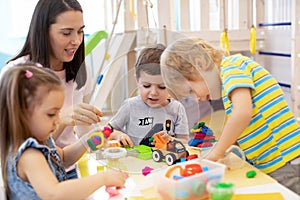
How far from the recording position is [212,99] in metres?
1.03

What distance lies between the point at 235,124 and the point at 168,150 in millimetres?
198

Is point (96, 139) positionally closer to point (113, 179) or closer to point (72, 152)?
point (72, 152)

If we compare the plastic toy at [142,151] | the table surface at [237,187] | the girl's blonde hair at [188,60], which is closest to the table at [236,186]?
the table surface at [237,187]

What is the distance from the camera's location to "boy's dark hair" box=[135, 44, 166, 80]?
3.45 feet

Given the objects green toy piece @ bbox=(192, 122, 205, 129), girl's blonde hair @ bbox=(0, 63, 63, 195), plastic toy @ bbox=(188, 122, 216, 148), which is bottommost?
plastic toy @ bbox=(188, 122, 216, 148)

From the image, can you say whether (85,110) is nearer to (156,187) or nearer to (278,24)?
(156,187)

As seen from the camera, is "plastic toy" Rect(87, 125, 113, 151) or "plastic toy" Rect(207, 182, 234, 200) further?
"plastic toy" Rect(87, 125, 113, 151)

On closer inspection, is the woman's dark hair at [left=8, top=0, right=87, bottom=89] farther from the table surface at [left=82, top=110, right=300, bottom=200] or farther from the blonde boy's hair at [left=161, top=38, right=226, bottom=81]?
the table surface at [left=82, top=110, right=300, bottom=200]

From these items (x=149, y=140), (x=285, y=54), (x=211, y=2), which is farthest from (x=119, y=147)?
(x=211, y=2)

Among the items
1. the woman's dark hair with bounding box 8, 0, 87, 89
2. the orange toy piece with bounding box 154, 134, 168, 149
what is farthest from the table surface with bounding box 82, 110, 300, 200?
the woman's dark hair with bounding box 8, 0, 87, 89

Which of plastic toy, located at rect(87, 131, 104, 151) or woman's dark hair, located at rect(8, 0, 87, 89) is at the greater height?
woman's dark hair, located at rect(8, 0, 87, 89)

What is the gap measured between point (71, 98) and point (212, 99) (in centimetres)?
40

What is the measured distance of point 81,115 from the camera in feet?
3.05

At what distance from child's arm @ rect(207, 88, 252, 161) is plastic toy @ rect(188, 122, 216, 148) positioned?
120 millimetres
